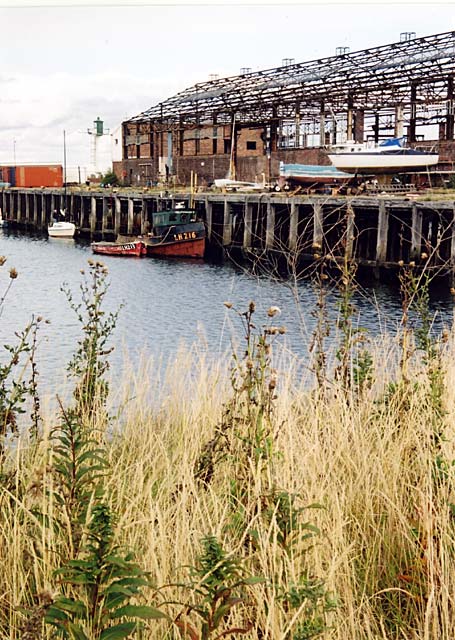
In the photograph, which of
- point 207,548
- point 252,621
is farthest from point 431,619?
point 207,548

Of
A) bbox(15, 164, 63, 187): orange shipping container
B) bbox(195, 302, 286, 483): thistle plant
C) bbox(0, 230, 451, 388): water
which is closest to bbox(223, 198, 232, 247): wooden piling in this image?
bbox(0, 230, 451, 388): water

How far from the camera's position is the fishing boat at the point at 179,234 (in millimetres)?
46594

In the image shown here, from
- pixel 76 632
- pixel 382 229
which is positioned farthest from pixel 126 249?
pixel 76 632

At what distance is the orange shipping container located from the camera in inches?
3607

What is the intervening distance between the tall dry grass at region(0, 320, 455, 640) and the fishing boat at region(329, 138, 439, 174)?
40206mm

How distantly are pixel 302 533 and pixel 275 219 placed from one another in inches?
1680

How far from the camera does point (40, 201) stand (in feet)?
261

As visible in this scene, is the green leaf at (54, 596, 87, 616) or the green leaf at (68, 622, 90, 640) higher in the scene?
the green leaf at (54, 596, 87, 616)

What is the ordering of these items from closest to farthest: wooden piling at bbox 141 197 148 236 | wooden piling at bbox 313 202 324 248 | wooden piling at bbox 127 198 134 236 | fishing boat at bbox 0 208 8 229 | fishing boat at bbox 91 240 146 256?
1. wooden piling at bbox 313 202 324 248
2. fishing boat at bbox 91 240 146 256
3. wooden piling at bbox 141 197 148 236
4. wooden piling at bbox 127 198 134 236
5. fishing boat at bbox 0 208 8 229

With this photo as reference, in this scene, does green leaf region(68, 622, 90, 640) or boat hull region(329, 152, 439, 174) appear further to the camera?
boat hull region(329, 152, 439, 174)

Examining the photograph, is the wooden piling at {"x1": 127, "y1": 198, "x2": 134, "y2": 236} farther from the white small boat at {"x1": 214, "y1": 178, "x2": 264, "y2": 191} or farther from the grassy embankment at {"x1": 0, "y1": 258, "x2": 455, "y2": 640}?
the grassy embankment at {"x1": 0, "y1": 258, "x2": 455, "y2": 640}

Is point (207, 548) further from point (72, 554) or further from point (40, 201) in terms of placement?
point (40, 201)

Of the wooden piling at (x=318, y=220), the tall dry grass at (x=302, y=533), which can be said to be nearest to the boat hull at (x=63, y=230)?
the wooden piling at (x=318, y=220)

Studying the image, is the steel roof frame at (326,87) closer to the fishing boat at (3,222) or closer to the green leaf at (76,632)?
the fishing boat at (3,222)
